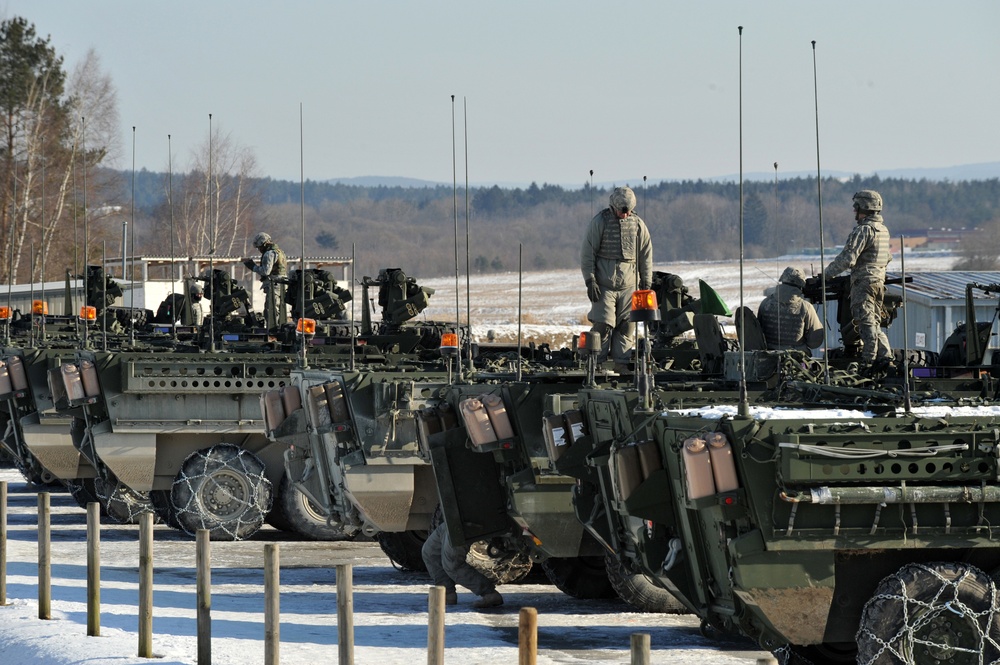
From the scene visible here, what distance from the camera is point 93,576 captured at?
1057cm

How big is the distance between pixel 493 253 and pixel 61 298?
56452mm

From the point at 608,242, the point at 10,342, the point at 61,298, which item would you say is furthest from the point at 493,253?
the point at 608,242

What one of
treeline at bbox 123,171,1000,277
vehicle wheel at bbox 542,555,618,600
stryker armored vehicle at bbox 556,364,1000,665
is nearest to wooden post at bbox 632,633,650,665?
stryker armored vehicle at bbox 556,364,1000,665

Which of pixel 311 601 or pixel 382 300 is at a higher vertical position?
pixel 382 300

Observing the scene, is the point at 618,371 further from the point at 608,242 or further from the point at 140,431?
the point at 140,431

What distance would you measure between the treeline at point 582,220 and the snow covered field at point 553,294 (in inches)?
43.9

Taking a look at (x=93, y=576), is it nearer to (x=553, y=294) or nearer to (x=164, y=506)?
(x=164, y=506)

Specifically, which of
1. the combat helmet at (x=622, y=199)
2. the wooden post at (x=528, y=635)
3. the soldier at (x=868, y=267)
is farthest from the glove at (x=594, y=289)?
the wooden post at (x=528, y=635)

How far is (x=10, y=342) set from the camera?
2114 cm

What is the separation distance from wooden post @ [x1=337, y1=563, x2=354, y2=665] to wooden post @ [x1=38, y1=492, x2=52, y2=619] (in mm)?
3725

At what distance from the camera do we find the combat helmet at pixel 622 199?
557 inches

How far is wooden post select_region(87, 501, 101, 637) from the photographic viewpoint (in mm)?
10508

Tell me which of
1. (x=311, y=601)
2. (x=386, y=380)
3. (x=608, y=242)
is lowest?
(x=311, y=601)

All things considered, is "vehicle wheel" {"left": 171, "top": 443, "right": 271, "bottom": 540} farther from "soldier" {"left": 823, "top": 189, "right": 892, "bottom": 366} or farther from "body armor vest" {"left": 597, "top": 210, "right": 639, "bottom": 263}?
"soldier" {"left": 823, "top": 189, "right": 892, "bottom": 366}
